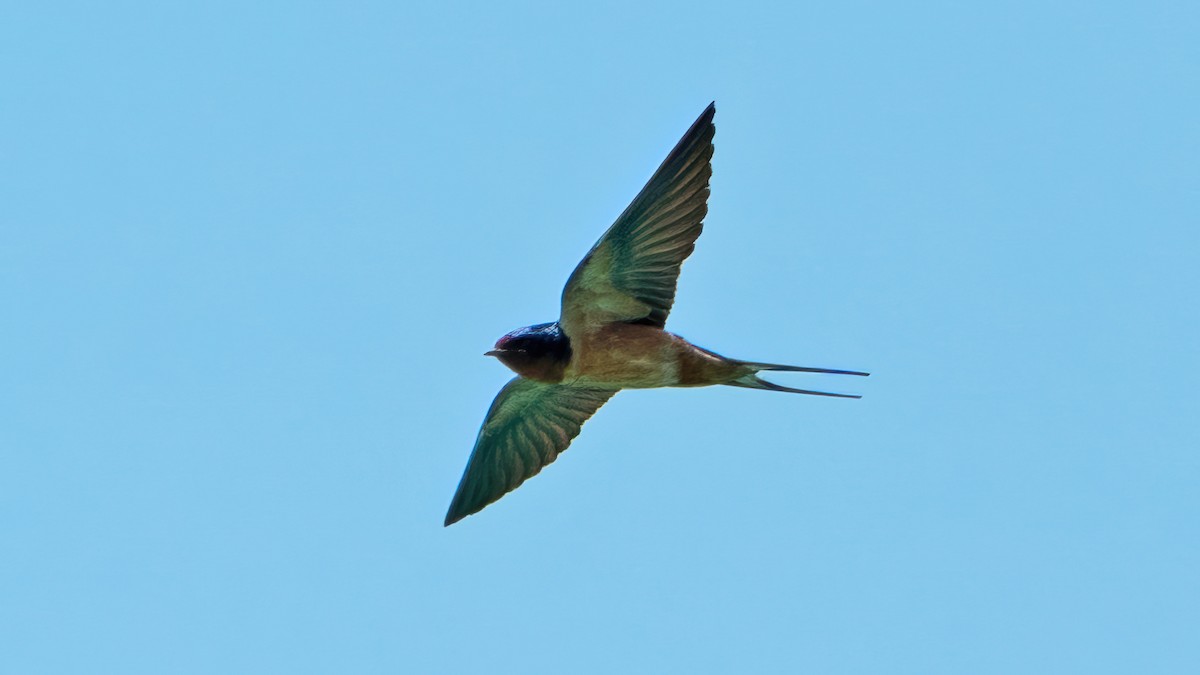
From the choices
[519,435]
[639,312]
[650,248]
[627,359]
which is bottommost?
[519,435]

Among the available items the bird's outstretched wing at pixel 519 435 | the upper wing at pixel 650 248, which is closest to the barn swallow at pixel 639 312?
the upper wing at pixel 650 248

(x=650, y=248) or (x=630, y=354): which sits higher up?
(x=650, y=248)

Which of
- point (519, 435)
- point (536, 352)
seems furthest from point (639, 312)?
point (519, 435)

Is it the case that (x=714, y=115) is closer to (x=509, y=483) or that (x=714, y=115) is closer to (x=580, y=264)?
(x=580, y=264)

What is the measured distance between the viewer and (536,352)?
331 inches

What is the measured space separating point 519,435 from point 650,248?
1.73m

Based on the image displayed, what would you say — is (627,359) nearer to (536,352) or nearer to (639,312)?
(639,312)

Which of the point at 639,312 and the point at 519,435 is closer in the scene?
the point at 639,312

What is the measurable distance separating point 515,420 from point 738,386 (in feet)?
4.84

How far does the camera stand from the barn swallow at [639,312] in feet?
26.4

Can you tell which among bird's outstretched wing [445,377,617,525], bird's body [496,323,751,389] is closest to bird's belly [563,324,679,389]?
bird's body [496,323,751,389]

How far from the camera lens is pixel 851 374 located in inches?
304

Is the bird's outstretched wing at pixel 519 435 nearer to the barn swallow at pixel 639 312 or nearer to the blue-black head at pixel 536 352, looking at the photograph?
the barn swallow at pixel 639 312

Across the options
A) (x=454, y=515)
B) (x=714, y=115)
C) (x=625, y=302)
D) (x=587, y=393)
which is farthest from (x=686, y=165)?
(x=454, y=515)
